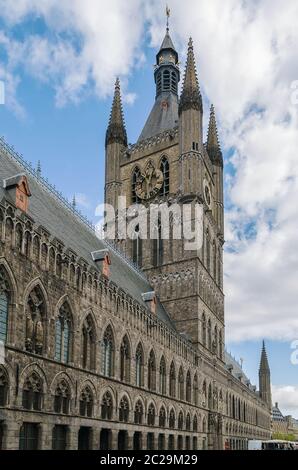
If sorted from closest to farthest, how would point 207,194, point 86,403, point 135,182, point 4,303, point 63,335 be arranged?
point 4,303
point 63,335
point 86,403
point 135,182
point 207,194

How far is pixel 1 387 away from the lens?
2491 centimetres

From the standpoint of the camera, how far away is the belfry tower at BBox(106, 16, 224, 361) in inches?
2281

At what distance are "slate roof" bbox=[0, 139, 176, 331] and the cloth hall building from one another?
0.54 ft

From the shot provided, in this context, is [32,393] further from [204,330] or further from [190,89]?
[190,89]

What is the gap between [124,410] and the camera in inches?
1501

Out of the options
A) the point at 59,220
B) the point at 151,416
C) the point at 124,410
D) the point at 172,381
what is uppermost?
the point at 59,220

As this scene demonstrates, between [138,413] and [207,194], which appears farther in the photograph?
[207,194]

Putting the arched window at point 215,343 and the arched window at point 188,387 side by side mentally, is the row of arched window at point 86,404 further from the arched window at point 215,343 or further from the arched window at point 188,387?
the arched window at point 215,343

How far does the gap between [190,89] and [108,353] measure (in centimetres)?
3709

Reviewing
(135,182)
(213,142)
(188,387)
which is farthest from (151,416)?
(213,142)

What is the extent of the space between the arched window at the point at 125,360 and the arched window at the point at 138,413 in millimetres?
2424
